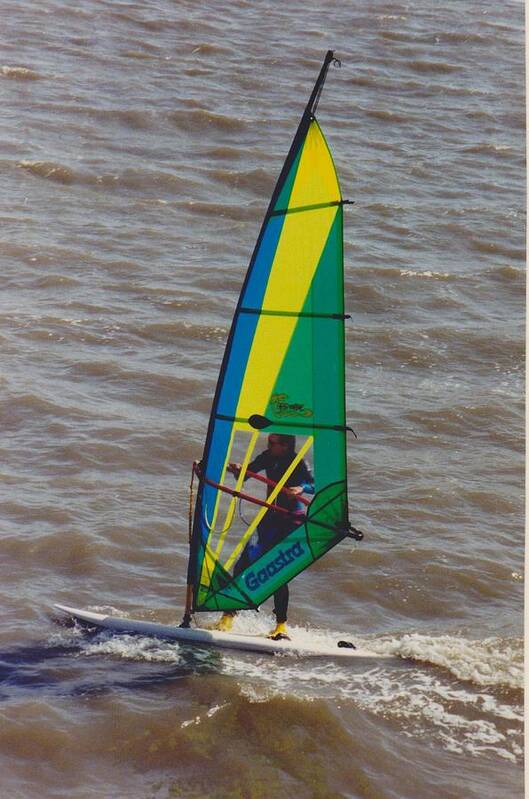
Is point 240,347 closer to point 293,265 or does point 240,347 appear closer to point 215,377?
point 293,265

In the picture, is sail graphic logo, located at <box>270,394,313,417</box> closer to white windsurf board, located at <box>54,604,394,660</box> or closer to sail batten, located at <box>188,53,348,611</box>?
sail batten, located at <box>188,53,348,611</box>

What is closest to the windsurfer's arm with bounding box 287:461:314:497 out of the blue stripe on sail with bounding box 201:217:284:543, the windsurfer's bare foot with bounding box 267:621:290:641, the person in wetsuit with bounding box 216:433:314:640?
the person in wetsuit with bounding box 216:433:314:640

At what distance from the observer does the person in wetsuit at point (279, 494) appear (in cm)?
630

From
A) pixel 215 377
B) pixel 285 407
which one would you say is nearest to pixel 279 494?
pixel 285 407

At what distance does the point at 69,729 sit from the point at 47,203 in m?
8.62

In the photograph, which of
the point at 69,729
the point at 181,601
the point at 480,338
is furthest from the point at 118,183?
the point at 69,729

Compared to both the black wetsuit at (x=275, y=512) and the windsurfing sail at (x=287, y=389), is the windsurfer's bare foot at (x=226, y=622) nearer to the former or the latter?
the windsurfing sail at (x=287, y=389)

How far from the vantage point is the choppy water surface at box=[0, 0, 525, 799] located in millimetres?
5902

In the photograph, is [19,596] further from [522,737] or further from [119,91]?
[119,91]

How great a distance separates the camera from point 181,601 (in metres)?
7.22

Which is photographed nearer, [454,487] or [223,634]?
[223,634]

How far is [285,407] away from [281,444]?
25 cm

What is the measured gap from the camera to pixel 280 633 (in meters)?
6.64

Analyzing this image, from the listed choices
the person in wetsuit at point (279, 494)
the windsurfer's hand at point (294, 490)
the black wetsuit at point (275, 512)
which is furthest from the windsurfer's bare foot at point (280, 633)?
the windsurfer's hand at point (294, 490)
